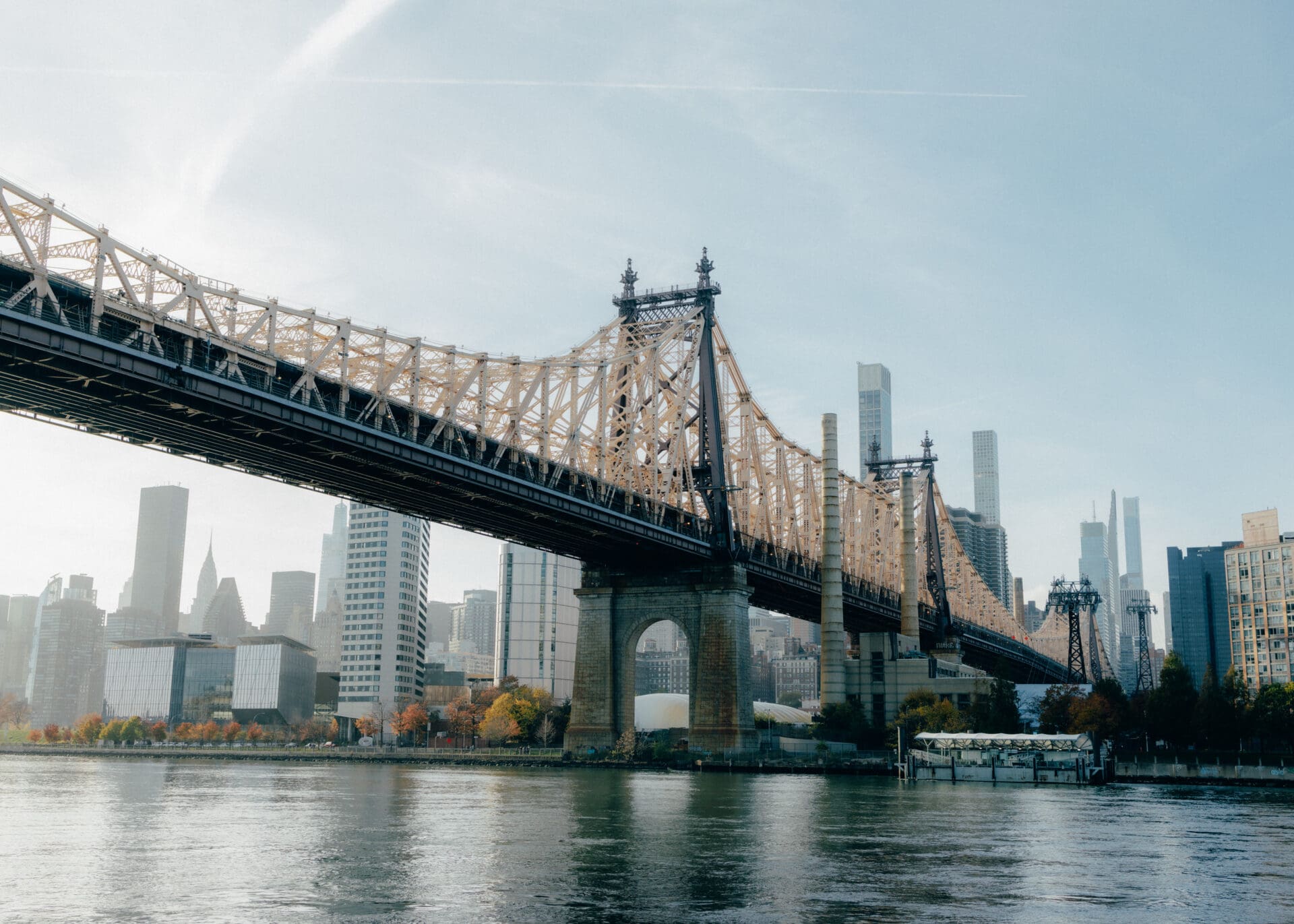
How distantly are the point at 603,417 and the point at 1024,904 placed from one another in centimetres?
6766

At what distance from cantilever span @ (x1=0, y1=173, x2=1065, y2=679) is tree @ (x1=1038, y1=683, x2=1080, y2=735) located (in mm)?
22861

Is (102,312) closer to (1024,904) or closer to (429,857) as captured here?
(429,857)

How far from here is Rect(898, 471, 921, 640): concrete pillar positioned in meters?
135

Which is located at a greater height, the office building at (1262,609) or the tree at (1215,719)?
the office building at (1262,609)

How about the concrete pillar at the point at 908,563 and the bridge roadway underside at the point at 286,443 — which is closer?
the bridge roadway underside at the point at 286,443

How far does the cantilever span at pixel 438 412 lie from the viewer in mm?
56844

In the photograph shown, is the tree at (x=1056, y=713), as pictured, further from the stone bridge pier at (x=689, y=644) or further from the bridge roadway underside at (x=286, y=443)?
the bridge roadway underside at (x=286, y=443)

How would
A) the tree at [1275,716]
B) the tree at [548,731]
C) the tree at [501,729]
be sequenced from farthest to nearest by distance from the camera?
the tree at [501,729] < the tree at [548,731] < the tree at [1275,716]

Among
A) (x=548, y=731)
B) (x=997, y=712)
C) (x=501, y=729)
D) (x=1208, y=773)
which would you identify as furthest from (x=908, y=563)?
(x=501, y=729)

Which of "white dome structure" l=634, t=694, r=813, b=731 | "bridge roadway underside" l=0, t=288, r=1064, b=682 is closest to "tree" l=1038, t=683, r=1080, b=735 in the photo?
"white dome structure" l=634, t=694, r=813, b=731

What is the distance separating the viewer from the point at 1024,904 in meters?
32.1

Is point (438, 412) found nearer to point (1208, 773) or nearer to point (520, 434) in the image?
point (520, 434)

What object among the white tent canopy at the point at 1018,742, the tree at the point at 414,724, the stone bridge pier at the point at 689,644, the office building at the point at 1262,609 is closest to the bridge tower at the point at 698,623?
the stone bridge pier at the point at 689,644

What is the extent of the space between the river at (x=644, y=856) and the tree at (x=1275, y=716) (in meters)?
35.0
